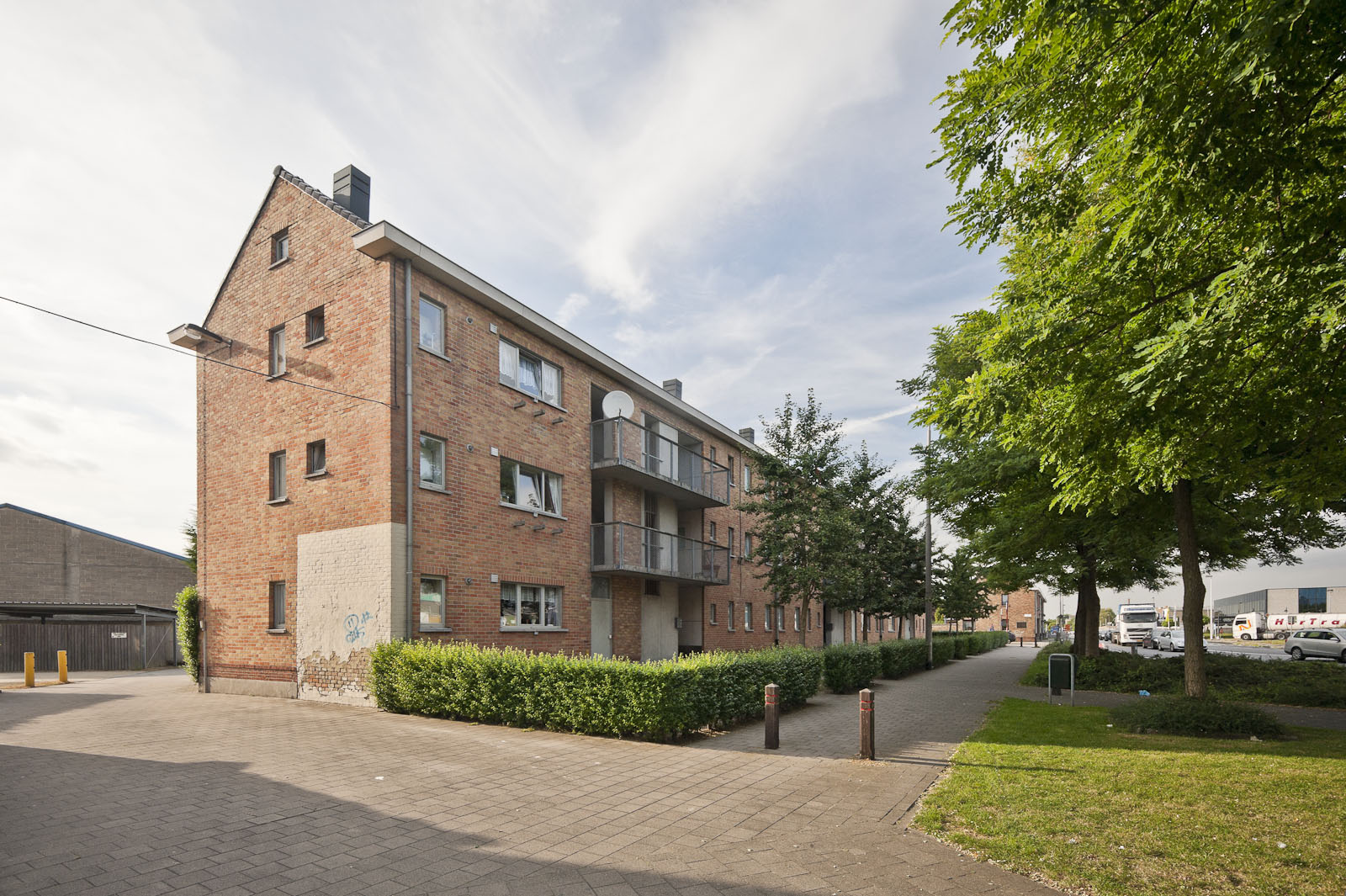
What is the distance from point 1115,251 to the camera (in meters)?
6.18

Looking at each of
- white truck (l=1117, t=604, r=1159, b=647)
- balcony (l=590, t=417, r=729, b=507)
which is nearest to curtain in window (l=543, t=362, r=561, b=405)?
balcony (l=590, t=417, r=729, b=507)

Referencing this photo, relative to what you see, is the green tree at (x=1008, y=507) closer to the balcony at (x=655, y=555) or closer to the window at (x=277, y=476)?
the balcony at (x=655, y=555)

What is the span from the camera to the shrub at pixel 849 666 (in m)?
16.7

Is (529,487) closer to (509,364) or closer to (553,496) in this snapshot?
(553,496)

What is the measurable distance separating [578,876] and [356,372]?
12.1 m

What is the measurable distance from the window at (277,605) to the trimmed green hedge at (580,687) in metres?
3.97

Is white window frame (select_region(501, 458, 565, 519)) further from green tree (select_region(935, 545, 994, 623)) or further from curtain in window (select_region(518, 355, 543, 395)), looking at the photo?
green tree (select_region(935, 545, 994, 623))

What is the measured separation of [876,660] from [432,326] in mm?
14220

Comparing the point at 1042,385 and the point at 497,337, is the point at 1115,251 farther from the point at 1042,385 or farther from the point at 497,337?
the point at 497,337

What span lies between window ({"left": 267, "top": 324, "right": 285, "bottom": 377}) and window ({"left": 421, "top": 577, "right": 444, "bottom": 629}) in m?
6.43

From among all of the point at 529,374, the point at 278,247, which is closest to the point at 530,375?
the point at 529,374

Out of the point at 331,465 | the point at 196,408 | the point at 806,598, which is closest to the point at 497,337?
the point at 331,465

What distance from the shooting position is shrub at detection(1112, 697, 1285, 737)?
33.9ft

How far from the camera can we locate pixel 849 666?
17562 mm
